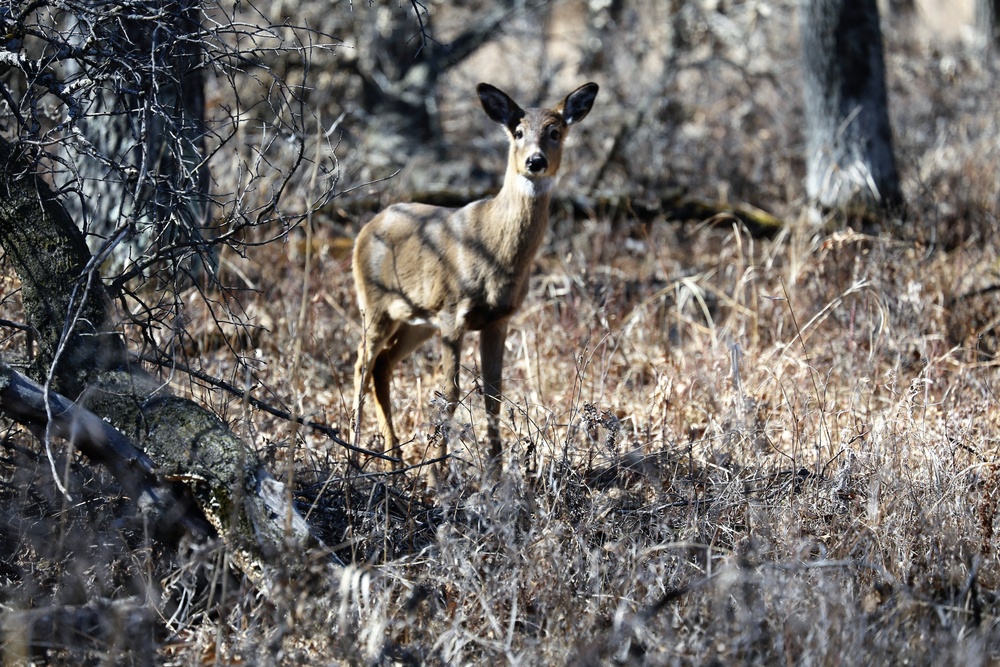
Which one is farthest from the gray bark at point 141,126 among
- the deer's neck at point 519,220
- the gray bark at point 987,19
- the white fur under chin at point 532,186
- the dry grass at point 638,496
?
the gray bark at point 987,19

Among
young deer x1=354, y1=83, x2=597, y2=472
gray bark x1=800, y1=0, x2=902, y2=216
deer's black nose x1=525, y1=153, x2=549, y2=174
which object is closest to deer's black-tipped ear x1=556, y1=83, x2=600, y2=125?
young deer x1=354, y1=83, x2=597, y2=472

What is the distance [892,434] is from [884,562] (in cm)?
90

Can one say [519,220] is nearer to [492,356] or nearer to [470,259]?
[470,259]

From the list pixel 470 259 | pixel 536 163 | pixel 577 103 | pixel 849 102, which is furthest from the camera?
pixel 849 102

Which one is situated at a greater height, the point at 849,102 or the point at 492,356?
the point at 849,102

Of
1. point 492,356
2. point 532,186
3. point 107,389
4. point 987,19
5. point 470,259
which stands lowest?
point 492,356

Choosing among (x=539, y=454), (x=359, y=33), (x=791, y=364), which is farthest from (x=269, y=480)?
(x=359, y=33)

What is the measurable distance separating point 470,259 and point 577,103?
41.9 inches

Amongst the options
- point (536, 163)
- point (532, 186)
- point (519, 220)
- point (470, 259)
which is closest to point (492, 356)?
point (470, 259)

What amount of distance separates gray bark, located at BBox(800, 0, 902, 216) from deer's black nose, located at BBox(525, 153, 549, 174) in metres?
3.25

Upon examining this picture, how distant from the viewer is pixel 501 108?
5.39 metres

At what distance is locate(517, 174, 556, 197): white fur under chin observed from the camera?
519 centimetres

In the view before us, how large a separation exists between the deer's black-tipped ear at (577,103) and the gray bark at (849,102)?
109 inches

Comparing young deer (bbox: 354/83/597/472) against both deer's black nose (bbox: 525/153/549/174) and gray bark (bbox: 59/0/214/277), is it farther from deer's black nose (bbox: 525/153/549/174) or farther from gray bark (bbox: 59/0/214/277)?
gray bark (bbox: 59/0/214/277)
